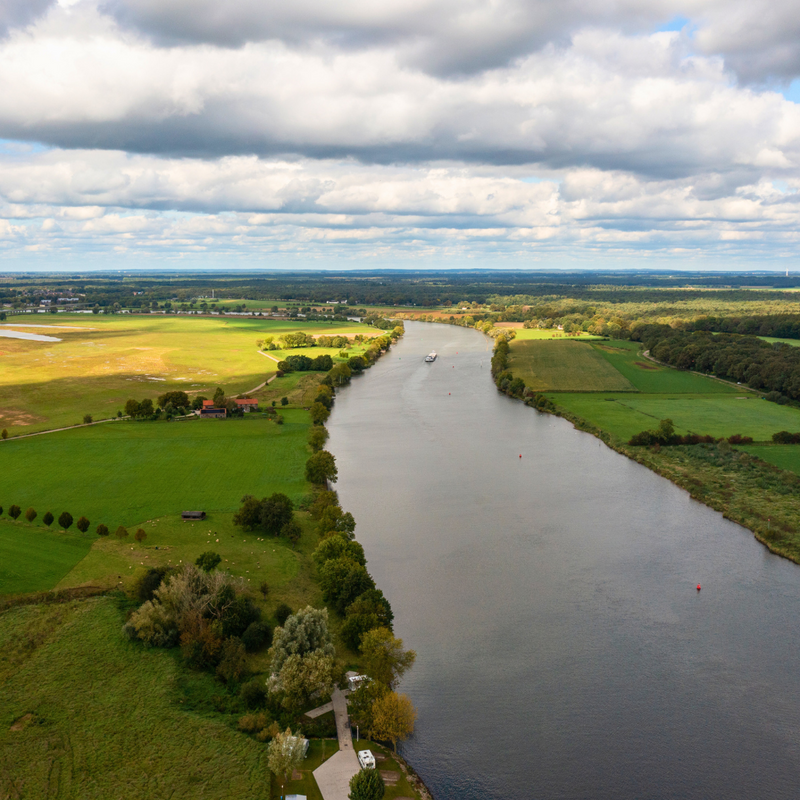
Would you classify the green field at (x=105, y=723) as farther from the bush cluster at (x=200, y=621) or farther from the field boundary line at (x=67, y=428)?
the field boundary line at (x=67, y=428)

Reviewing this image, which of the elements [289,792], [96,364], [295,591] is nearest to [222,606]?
[295,591]

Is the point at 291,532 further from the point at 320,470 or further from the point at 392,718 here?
the point at 392,718

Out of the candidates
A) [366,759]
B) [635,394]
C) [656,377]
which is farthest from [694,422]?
[366,759]

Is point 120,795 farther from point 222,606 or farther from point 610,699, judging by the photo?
point 610,699

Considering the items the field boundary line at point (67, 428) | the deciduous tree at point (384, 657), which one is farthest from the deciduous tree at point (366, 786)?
the field boundary line at point (67, 428)

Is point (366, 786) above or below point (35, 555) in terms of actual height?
below

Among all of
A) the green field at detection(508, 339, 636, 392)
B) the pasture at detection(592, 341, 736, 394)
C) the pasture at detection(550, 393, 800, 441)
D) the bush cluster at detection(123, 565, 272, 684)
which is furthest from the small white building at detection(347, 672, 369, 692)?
the pasture at detection(592, 341, 736, 394)

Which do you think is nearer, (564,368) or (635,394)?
(635,394)
